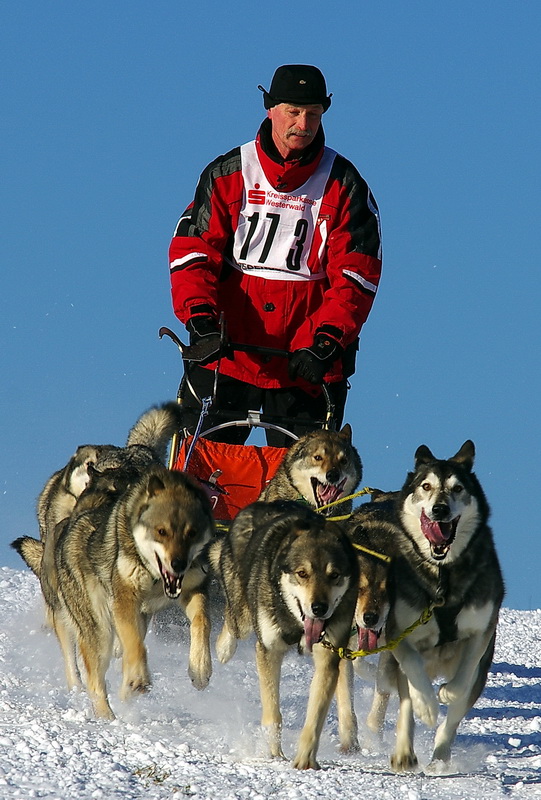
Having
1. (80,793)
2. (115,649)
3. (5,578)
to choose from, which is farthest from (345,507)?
(5,578)

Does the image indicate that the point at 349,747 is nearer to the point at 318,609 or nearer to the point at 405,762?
the point at 405,762

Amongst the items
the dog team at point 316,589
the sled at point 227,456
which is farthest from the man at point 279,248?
the dog team at point 316,589

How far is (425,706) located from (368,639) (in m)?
0.30

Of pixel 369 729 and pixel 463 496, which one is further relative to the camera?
pixel 369 729

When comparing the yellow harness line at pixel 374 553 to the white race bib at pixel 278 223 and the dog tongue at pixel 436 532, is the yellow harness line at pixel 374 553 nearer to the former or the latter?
the dog tongue at pixel 436 532

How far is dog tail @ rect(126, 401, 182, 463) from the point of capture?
20.6 ft

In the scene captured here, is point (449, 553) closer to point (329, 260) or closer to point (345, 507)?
point (345, 507)

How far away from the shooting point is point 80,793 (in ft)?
11.4

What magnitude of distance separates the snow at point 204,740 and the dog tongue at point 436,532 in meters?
0.79

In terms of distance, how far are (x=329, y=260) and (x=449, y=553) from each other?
200cm

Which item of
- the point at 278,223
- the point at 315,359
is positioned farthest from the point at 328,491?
the point at 278,223

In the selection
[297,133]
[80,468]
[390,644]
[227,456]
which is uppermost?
[297,133]

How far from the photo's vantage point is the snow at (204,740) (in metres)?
3.71

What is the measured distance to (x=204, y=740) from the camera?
181 inches
